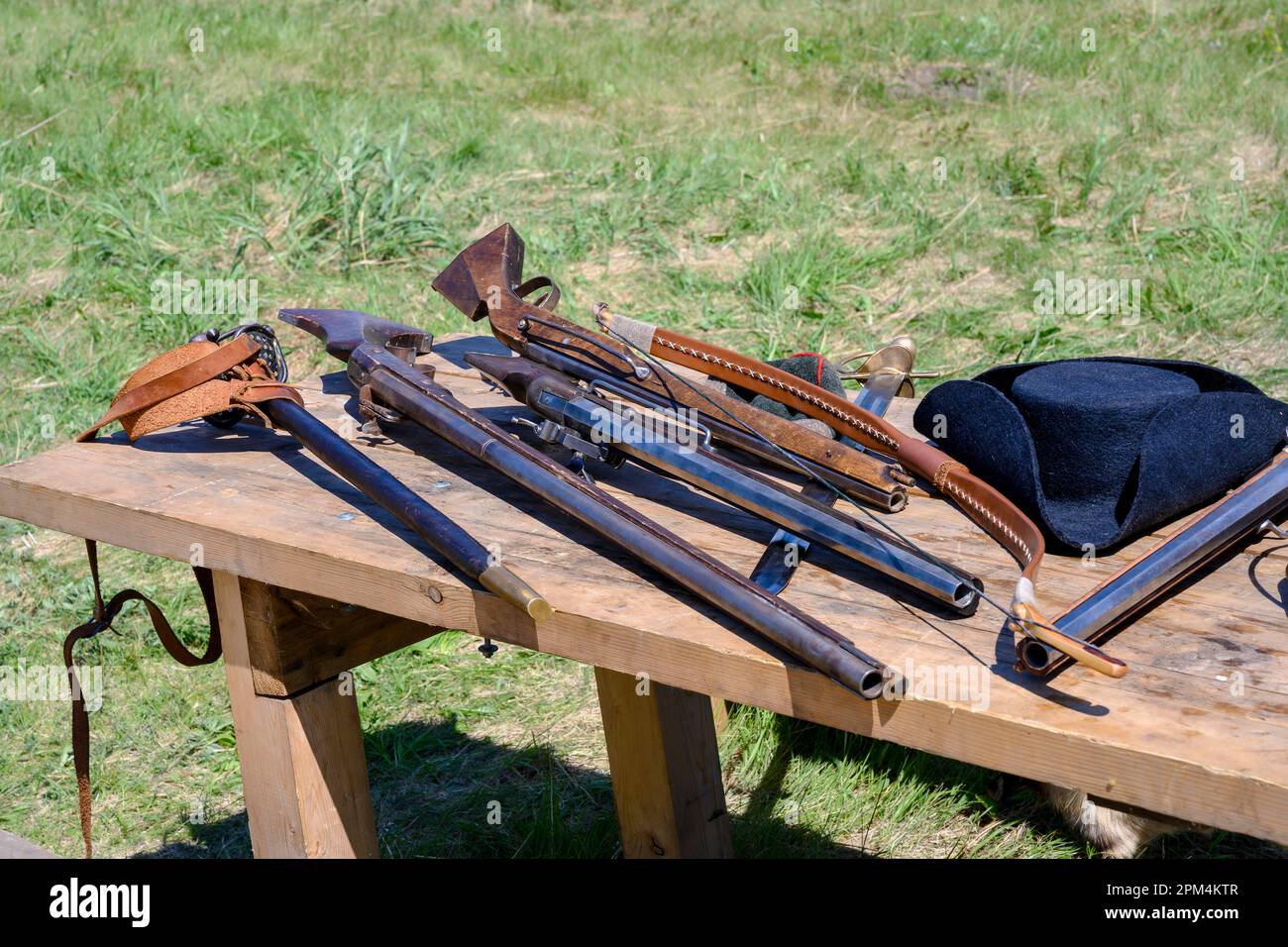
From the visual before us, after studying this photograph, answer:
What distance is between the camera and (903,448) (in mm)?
2035

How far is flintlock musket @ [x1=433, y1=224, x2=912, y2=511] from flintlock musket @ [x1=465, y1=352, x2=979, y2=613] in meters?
0.06

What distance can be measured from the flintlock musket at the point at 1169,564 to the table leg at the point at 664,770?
1.23 metres

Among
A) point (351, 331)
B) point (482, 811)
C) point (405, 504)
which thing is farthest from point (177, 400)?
point (482, 811)

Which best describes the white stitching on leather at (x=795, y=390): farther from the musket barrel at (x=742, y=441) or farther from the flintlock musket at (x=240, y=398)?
the flintlock musket at (x=240, y=398)

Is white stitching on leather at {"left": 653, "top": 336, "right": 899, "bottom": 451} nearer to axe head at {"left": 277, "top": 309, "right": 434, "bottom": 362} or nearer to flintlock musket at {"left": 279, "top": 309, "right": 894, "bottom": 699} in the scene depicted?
flintlock musket at {"left": 279, "top": 309, "right": 894, "bottom": 699}

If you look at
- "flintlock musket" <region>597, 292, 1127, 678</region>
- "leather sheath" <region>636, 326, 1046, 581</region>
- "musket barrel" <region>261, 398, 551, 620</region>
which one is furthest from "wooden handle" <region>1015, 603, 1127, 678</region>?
"musket barrel" <region>261, 398, 551, 620</region>

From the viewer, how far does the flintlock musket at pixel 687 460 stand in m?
1.72

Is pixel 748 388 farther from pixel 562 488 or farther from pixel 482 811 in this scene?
pixel 482 811

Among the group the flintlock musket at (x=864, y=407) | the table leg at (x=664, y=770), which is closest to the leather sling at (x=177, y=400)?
the table leg at (x=664, y=770)

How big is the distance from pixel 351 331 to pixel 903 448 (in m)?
1.22

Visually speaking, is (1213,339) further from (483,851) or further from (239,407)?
(239,407)

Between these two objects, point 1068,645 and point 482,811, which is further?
point 482,811

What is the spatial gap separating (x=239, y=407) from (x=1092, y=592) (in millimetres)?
1597

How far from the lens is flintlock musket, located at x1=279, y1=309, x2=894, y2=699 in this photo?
1.51 m
